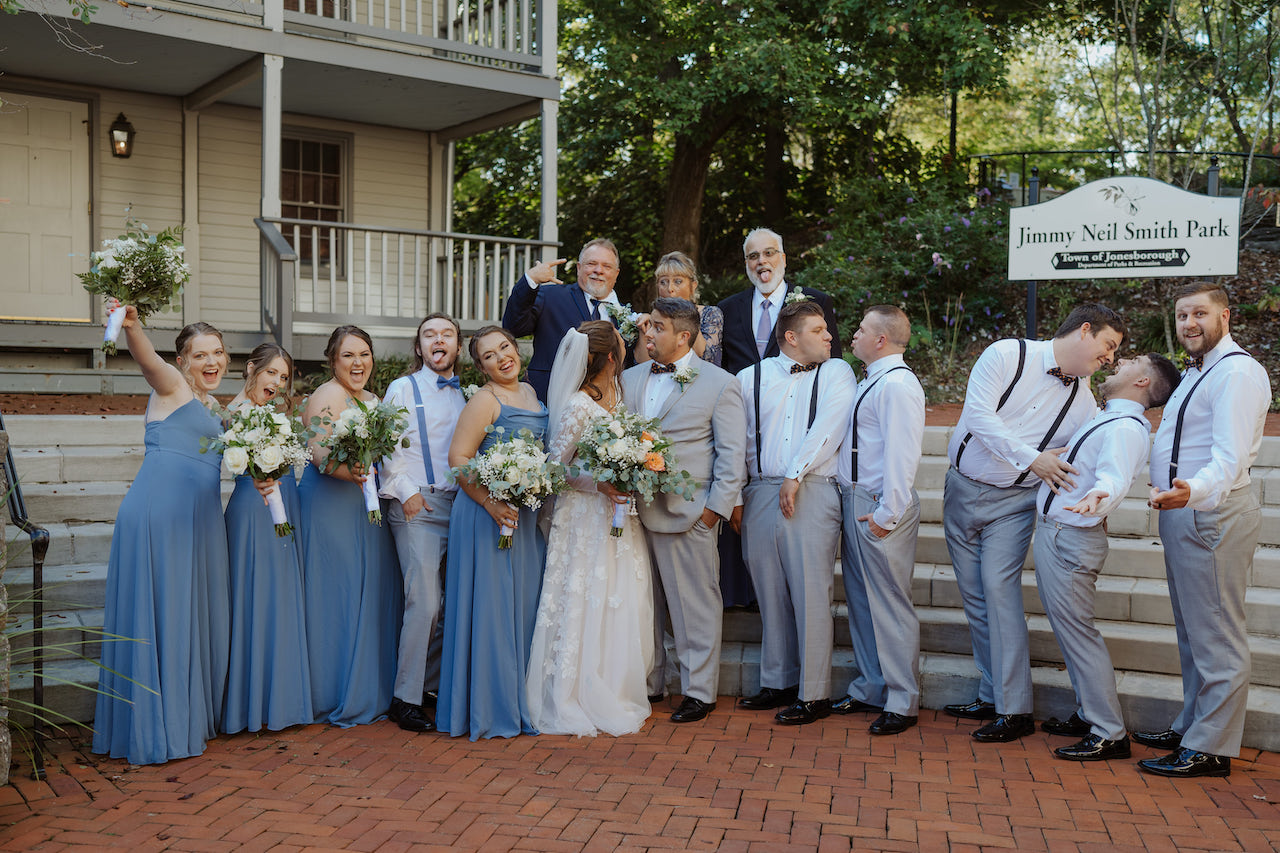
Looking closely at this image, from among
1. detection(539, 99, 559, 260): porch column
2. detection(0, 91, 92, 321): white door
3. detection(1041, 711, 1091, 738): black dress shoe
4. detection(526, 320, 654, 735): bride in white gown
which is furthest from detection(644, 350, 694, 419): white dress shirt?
detection(0, 91, 92, 321): white door

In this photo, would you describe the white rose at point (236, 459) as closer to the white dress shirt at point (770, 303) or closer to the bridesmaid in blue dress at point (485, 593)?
the bridesmaid in blue dress at point (485, 593)

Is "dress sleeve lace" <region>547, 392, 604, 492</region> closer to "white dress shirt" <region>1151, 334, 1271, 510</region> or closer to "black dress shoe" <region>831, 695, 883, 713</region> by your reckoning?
"black dress shoe" <region>831, 695, 883, 713</region>

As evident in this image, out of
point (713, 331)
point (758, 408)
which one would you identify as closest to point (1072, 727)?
point (758, 408)

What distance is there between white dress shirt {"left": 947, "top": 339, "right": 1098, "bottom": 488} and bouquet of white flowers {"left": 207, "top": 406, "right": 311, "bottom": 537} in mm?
3088

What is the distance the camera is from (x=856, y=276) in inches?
528

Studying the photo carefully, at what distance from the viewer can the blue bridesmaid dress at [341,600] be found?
5312 millimetres

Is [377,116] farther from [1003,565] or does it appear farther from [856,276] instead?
[1003,565]

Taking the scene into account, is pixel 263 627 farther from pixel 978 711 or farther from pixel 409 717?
pixel 978 711

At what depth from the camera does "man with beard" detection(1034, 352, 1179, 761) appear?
4789 mm

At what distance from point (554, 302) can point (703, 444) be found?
56.6 inches

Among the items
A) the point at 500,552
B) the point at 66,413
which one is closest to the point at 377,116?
the point at 66,413

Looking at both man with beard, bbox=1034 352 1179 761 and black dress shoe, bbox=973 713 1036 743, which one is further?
black dress shoe, bbox=973 713 1036 743

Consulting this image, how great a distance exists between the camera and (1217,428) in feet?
14.8

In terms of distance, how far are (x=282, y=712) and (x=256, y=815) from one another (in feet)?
3.29
